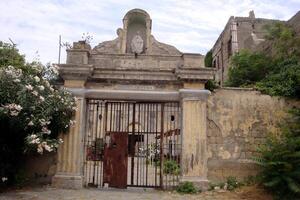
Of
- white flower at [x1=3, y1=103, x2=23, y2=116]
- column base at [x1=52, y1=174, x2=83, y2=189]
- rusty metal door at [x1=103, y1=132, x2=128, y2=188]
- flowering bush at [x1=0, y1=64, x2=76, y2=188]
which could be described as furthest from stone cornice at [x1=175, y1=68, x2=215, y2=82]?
white flower at [x1=3, y1=103, x2=23, y2=116]

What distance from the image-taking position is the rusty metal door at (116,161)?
12133 mm

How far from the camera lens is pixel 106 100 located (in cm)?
1230

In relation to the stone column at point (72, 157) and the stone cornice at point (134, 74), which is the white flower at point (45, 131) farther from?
the stone cornice at point (134, 74)

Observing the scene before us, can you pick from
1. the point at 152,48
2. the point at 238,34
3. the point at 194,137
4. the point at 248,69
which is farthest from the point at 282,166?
the point at 238,34

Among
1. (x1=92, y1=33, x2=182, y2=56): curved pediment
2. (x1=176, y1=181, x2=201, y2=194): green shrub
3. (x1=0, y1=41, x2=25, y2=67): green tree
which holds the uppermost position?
(x1=92, y1=33, x2=182, y2=56): curved pediment

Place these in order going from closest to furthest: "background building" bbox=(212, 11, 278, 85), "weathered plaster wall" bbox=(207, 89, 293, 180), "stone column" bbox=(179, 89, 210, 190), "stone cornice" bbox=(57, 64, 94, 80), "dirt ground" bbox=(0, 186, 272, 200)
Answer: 1. "dirt ground" bbox=(0, 186, 272, 200)
2. "stone column" bbox=(179, 89, 210, 190)
3. "stone cornice" bbox=(57, 64, 94, 80)
4. "weathered plaster wall" bbox=(207, 89, 293, 180)
5. "background building" bbox=(212, 11, 278, 85)

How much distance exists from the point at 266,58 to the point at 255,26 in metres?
9.68

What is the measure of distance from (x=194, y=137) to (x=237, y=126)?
1551mm

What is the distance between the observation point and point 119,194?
1073cm

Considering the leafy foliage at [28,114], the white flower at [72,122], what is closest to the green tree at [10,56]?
the leafy foliage at [28,114]

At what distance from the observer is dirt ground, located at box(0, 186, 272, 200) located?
32.5ft

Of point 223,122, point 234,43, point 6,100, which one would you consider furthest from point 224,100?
point 234,43

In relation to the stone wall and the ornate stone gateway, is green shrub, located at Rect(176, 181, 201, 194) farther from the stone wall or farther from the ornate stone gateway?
the stone wall

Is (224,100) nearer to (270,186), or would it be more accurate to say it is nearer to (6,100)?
(270,186)
